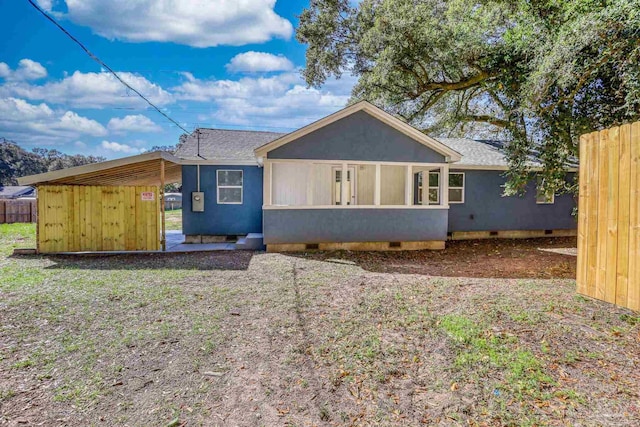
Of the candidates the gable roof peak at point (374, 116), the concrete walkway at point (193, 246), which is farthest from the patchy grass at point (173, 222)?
the gable roof peak at point (374, 116)

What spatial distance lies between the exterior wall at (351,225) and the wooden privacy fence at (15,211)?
1819 cm

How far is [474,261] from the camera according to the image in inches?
327

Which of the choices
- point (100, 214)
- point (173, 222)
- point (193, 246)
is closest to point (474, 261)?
point (193, 246)

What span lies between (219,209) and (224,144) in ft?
9.23

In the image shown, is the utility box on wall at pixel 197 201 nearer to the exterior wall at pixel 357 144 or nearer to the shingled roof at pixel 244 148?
the shingled roof at pixel 244 148

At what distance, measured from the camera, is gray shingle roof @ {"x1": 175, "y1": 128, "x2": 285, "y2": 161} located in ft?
35.8

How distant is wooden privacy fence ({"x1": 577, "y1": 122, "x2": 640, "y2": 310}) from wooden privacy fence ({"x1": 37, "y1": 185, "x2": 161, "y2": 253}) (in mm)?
9344

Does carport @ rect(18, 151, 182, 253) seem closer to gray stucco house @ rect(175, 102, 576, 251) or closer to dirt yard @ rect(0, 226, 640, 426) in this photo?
gray stucco house @ rect(175, 102, 576, 251)

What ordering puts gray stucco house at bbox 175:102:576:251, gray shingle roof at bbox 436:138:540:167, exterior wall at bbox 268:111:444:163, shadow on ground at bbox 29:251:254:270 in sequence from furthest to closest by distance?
gray shingle roof at bbox 436:138:540:167 < gray stucco house at bbox 175:102:576:251 < exterior wall at bbox 268:111:444:163 < shadow on ground at bbox 29:251:254:270

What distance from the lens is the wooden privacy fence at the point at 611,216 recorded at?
126 inches

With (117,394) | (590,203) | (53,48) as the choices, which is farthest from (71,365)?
(53,48)

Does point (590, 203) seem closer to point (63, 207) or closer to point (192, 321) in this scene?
point (192, 321)

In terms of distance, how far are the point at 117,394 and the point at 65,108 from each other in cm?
2680

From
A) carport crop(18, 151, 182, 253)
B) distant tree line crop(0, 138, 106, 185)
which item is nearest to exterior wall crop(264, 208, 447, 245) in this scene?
carport crop(18, 151, 182, 253)
